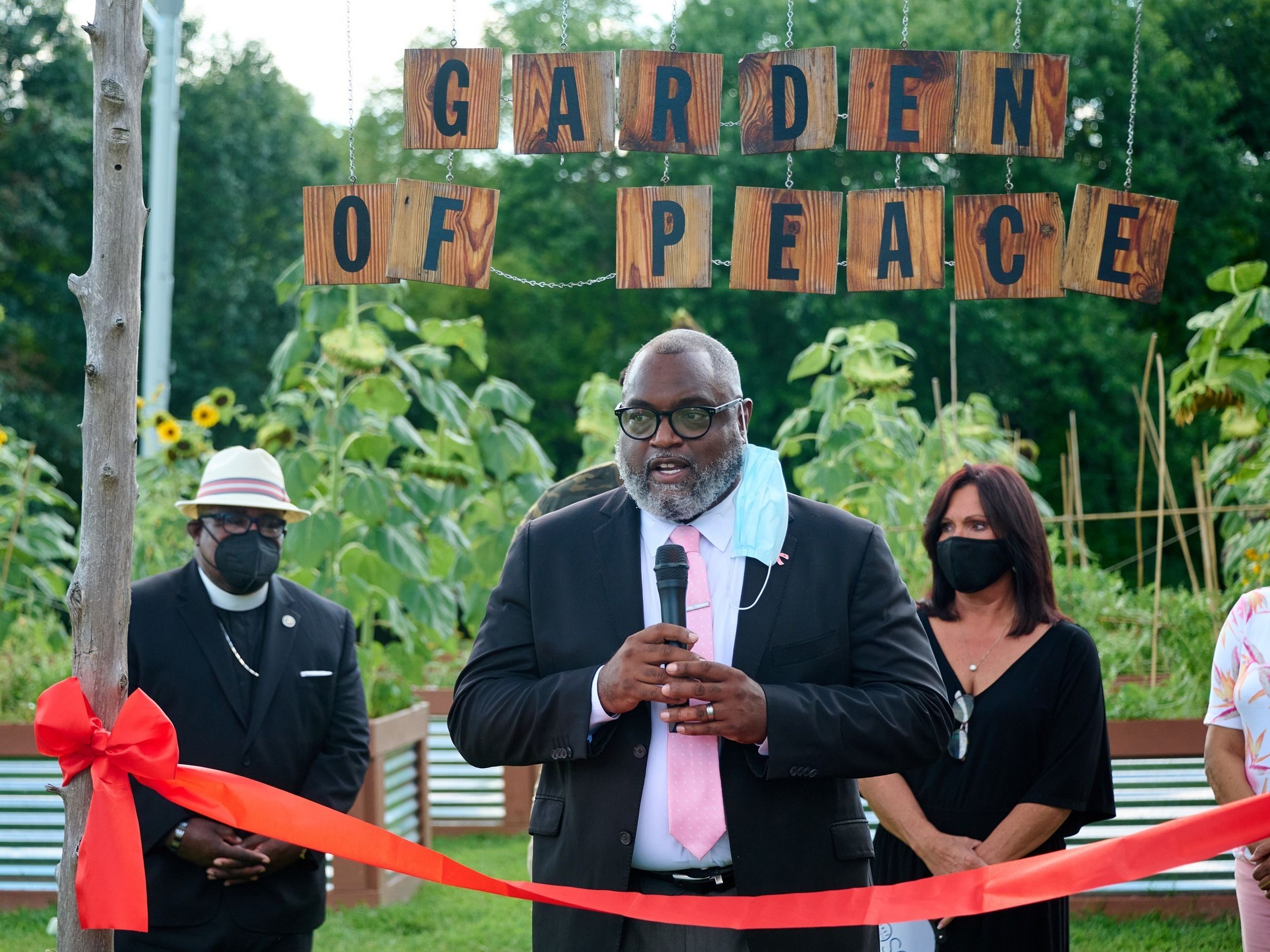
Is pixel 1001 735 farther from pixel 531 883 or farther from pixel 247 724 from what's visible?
pixel 247 724

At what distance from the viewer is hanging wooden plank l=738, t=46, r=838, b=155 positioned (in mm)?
3609

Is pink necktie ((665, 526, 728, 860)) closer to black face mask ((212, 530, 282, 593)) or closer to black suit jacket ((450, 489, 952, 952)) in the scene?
black suit jacket ((450, 489, 952, 952))

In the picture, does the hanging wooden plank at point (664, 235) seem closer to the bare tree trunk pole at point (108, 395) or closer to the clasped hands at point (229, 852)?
the bare tree trunk pole at point (108, 395)

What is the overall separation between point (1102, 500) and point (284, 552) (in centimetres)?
1643

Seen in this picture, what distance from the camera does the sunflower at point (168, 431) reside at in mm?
7469

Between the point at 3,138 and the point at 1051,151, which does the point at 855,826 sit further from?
the point at 3,138

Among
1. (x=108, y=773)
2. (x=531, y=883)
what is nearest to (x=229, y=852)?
(x=108, y=773)

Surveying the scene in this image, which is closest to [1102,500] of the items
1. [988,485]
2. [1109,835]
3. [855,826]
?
[1109,835]

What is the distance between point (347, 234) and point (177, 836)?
1.78m

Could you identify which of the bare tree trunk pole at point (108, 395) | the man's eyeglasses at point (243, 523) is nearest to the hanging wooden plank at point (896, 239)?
the bare tree trunk pole at point (108, 395)

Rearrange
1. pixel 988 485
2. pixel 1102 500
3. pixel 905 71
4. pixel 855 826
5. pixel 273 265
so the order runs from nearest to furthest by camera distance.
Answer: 1. pixel 855 826
2. pixel 905 71
3. pixel 988 485
4. pixel 1102 500
5. pixel 273 265

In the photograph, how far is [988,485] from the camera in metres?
3.96

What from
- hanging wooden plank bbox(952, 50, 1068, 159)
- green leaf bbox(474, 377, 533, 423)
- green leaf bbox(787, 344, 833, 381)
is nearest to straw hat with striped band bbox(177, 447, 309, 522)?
hanging wooden plank bbox(952, 50, 1068, 159)

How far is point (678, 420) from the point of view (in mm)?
2855
